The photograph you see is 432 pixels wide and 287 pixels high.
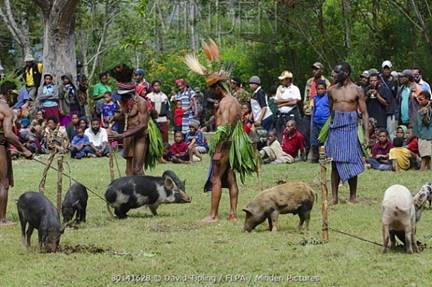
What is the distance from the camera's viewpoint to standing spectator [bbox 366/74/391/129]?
18.0 meters

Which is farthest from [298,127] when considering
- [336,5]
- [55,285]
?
[55,285]

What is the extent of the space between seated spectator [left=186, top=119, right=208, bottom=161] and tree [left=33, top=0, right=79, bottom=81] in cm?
429

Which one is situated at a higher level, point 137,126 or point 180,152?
point 137,126

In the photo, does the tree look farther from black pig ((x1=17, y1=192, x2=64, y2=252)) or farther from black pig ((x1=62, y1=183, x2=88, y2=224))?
black pig ((x1=17, y1=192, x2=64, y2=252))

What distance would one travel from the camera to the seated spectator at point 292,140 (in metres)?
18.3

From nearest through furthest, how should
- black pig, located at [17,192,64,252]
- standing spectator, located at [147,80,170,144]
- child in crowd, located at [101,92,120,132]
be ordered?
black pig, located at [17,192,64,252], standing spectator, located at [147,80,170,144], child in crowd, located at [101,92,120,132]

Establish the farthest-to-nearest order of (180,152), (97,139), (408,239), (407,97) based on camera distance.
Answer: (97,139) < (180,152) < (407,97) < (408,239)

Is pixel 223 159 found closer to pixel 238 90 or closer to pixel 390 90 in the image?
pixel 238 90

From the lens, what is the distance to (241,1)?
33312mm

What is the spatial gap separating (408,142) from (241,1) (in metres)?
17.3

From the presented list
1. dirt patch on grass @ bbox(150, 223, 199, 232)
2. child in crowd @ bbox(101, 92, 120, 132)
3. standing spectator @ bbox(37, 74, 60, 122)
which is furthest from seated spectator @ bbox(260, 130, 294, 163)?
dirt patch on grass @ bbox(150, 223, 199, 232)

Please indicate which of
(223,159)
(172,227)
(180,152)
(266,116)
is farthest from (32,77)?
(172,227)

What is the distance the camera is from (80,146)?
66.5 feet

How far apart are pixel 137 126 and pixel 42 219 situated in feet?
11.4
